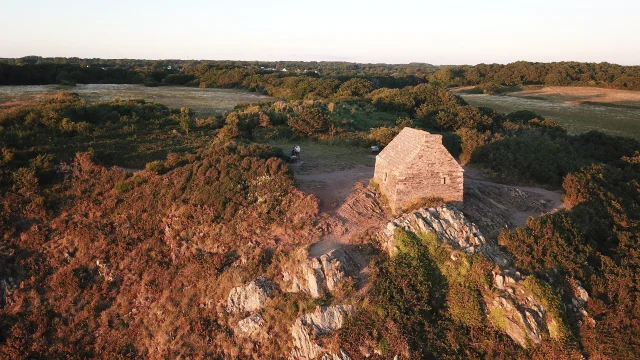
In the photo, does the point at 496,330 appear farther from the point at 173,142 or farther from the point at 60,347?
the point at 173,142

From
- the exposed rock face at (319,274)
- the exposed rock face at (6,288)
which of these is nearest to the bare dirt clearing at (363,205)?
the exposed rock face at (319,274)

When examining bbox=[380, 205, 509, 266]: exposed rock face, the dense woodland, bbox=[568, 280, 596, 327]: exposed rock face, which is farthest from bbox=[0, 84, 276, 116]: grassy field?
bbox=[568, 280, 596, 327]: exposed rock face

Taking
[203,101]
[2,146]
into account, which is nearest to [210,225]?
[2,146]

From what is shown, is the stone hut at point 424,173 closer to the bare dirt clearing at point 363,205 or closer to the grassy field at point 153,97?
the bare dirt clearing at point 363,205

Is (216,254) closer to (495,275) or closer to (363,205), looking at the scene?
(363,205)

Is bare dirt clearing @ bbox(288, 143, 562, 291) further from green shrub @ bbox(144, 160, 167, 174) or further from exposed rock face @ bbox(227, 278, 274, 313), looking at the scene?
green shrub @ bbox(144, 160, 167, 174)

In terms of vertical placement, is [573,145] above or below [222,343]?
above
